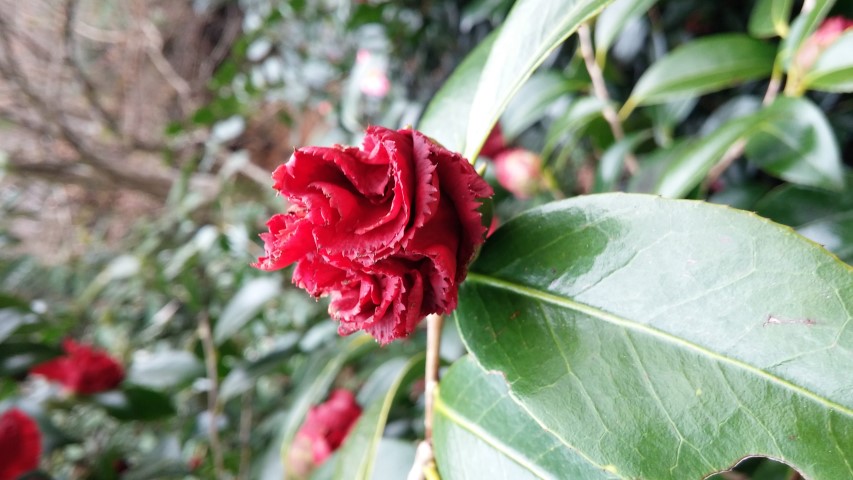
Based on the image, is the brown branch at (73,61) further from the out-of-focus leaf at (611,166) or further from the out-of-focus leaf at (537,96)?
the out-of-focus leaf at (611,166)

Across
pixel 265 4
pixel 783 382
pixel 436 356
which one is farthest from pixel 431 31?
pixel 783 382

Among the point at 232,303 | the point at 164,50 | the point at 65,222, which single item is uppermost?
the point at 164,50

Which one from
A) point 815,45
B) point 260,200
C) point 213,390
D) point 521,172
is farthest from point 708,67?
point 260,200

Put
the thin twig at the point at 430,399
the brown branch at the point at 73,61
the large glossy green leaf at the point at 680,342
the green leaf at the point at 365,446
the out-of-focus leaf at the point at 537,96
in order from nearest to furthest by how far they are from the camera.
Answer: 1. the large glossy green leaf at the point at 680,342
2. the thin twig at the point at 430,399
3. the green leaf at the point at 365,446
4. the out-of-focus leaf at the point at 537,96
5. the brown branch at the point at 73,61

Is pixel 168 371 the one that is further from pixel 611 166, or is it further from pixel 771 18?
pixel 771 18

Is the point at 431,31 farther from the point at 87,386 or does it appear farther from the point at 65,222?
the point at 65,222

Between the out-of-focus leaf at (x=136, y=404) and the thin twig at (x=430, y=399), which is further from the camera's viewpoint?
the out-of-focus leaf at (x=136, y=404)

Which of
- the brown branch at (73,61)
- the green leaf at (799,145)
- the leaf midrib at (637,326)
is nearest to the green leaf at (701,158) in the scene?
the green leaf at (799,145)
